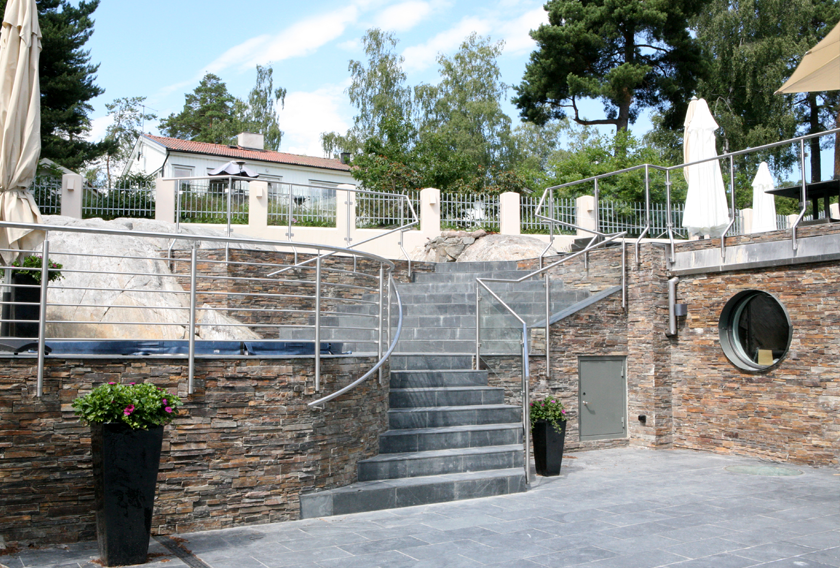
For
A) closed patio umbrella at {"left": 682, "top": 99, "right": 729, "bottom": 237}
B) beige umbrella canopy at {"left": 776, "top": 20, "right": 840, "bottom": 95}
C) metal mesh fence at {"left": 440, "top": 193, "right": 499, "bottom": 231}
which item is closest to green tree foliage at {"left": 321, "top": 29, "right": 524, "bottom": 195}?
metal mesh fence at {"left": 440, "top": 193, "right": 499, "bottom": 231}

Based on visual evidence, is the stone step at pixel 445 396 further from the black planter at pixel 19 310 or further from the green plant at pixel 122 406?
the black planter at pixel 19 310

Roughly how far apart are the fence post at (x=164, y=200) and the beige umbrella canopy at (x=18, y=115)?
753 cm

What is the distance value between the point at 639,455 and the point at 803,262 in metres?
3.71

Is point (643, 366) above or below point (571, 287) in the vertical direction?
below

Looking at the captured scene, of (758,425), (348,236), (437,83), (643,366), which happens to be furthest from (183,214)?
(437,83)

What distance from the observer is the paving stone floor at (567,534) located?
5.41 m

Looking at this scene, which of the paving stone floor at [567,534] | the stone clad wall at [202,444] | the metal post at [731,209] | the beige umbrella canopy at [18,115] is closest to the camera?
the paving stone floor at [567,534]

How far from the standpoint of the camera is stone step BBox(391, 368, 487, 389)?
30.1 feet

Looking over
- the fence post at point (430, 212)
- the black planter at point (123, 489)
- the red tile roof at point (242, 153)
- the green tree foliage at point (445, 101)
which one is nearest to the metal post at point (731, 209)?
the fence post at point (430, 212)

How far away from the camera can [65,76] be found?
23.5 metres

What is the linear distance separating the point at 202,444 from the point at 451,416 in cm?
353

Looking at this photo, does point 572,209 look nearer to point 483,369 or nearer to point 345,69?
point 483,369

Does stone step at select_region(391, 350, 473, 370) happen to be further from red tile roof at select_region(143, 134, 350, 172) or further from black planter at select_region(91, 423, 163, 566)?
red tile roof at select_region(143, 134, 350, 172)

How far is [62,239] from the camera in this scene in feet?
38.8
